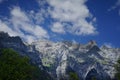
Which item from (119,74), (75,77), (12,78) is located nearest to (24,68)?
(12,78)

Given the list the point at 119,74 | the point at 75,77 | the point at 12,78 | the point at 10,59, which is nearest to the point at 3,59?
the point at 10,59

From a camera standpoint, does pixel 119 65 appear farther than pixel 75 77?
No

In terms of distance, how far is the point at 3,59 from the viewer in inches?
3034

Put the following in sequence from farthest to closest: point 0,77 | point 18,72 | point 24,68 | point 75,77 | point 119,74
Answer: point 75,77
point 119,74
point 24,68
point 18,72
point 0,77

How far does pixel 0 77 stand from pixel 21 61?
32.0ft

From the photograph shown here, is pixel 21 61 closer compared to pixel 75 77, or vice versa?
pixel 21 61

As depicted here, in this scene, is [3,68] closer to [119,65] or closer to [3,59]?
[3,59]

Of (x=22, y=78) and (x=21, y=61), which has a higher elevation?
(x=21, y=61)

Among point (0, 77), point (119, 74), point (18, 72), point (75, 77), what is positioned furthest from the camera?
point (75, 77)

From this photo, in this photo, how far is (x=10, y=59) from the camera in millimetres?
76500

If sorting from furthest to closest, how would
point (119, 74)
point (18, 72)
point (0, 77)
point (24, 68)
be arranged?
point (119, 74) → point (24, 68) → point (18, 72) → point (0, 77)

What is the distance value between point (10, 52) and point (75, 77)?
5829cm

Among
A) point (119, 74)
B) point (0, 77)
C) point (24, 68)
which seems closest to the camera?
point (0, 77)

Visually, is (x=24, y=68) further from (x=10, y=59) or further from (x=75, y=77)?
(x=75, y=77)
